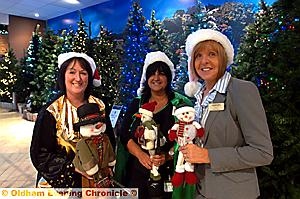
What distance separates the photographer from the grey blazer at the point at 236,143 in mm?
1164

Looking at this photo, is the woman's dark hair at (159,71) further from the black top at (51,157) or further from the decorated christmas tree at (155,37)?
the decorated christmas tree at (155,37)

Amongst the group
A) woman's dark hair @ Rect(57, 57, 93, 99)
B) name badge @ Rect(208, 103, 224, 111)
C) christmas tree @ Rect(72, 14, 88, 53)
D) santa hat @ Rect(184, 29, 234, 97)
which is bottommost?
name badge @ Rect(208, 103, 224, 111)

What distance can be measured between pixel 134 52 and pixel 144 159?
159 inches

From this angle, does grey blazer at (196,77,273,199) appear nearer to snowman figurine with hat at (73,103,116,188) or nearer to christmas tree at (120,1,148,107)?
snowman figurine with hat at (73,103,116,188)

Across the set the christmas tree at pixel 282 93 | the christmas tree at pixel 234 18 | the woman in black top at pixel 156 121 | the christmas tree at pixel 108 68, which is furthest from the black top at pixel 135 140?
the christmas tree at pixel 234 18

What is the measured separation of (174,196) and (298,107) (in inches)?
57.1

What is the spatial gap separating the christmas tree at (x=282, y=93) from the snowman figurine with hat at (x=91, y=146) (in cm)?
152

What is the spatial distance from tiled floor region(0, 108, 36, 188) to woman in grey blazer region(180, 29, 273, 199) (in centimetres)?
141

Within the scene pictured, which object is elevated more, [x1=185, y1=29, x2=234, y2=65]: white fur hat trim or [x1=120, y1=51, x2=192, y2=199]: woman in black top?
[x1=185, y1=29, x2=234, y2=65]: white fur hat trim

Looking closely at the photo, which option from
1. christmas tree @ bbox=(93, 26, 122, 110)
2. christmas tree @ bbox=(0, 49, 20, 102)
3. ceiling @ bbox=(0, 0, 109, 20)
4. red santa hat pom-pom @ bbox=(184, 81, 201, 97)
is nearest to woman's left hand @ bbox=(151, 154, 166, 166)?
red santa hat pom-pom @ bbox=(184, 81, 201, 97)

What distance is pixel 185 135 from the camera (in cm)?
134

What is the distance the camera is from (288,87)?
238 cm

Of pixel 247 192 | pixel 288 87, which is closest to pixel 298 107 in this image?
pixel 288 87

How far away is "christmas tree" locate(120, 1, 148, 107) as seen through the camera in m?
5.61
